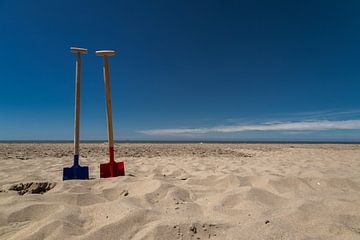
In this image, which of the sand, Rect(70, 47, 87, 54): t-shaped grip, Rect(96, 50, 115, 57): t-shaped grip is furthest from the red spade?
the sand

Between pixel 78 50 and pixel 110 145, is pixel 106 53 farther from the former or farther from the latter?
pixel 110 145

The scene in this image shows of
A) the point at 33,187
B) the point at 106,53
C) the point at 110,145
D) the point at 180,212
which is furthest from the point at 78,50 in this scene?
the point at 180,212

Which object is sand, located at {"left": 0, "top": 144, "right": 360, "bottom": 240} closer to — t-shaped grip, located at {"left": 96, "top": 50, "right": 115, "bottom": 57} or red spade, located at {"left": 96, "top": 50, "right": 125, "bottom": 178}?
red spade, located at {"left": 96, "top": 50, "right": 125, "bottom": 178}

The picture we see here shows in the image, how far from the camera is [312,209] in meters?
2.67

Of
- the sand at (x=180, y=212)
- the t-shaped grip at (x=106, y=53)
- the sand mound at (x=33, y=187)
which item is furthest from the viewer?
the t-shaped grip at (x=106, y=53)

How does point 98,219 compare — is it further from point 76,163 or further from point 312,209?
point 76,163

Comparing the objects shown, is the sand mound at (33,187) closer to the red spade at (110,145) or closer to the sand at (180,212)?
the sand at (180,212)

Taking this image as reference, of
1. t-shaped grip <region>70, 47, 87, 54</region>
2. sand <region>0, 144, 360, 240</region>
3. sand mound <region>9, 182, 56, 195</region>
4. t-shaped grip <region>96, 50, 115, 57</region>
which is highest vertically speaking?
t-shaped grip <region>70, 47, 87, 54</region>

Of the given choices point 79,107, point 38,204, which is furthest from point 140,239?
point 79,107

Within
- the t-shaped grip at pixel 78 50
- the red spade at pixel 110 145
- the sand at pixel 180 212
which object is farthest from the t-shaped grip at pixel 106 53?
the sand at pixel 180 212

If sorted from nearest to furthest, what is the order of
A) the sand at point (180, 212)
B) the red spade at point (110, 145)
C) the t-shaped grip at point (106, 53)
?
the sand at point (180, 212) < the red spade at point (110, 145) < the t-shaped grip at point (106, 53)

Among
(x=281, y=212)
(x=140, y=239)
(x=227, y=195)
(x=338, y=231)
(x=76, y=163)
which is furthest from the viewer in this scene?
(x=76, y=163)

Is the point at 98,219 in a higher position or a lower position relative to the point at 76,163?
lower

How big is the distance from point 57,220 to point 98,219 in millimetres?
362
